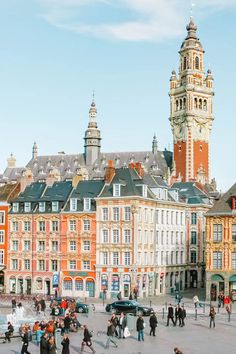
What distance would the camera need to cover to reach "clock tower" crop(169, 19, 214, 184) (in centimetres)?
13325

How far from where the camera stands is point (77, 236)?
8050 centimetres

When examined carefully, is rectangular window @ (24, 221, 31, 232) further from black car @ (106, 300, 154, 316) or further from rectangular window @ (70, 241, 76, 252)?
black car @ (106, 300, 154, 316)

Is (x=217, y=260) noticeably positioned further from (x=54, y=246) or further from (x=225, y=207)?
(x=54, y=246)

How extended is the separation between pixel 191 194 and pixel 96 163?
43.1 m

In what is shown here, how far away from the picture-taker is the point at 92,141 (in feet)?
457

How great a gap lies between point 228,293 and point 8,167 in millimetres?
86556

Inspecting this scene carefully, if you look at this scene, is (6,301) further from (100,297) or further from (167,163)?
(167,163)

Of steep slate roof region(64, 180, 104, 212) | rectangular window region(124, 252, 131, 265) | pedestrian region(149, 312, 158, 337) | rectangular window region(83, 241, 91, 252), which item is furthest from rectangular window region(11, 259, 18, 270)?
pedestrian region(149, 312, 158, 337)

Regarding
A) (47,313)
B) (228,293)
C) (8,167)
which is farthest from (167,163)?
(47,313)

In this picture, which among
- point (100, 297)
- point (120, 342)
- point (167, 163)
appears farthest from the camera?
point (167, 163)

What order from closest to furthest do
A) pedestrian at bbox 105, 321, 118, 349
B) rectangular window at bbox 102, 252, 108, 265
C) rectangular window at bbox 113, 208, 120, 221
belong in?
1. pedestrian at bbox 105, 321, 118, 349
2. rectangular window at bbox 113, 208, 120, 221
3. rectangular window at bbox 102, 252, 108, 265

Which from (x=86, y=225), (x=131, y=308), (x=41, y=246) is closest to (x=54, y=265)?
(x=41, y=246)

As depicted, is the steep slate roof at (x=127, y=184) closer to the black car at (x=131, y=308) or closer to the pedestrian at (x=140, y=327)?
the black car at (x=131, y=308)

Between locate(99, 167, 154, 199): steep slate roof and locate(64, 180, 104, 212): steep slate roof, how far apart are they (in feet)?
4.02
